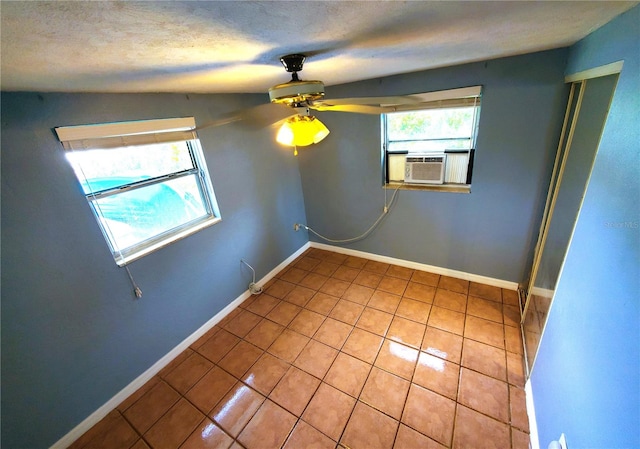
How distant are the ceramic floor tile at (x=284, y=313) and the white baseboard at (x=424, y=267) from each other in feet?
3.84

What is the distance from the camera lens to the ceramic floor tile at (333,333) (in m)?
2.20

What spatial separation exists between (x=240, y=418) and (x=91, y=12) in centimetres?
215

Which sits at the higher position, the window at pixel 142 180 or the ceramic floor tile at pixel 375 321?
the window at pixel 142 180

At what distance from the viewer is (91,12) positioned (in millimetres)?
553

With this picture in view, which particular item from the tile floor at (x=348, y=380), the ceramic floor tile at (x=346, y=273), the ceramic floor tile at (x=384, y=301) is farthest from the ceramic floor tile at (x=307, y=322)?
the ceramic floor tile at (x=346, y=273)

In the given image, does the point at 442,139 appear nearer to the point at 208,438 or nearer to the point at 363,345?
the point at 363,345

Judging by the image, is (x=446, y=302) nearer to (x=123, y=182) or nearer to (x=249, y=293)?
(x=249, y=293)

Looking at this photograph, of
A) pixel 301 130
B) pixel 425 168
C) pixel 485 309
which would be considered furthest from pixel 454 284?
pixel 301 130

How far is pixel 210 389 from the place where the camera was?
1930mm

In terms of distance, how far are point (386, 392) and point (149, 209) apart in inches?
90.0

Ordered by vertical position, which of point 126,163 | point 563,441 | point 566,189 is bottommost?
point 563,441

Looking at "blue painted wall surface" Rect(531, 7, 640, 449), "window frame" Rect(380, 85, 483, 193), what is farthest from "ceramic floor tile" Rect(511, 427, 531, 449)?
"window frame" Rect(380, 85, 483, 193)

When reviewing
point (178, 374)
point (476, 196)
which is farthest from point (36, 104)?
point (476, 196)

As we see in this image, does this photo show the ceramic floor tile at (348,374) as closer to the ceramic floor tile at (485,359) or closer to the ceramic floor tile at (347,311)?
the ceramic floor tile at (347,311)
